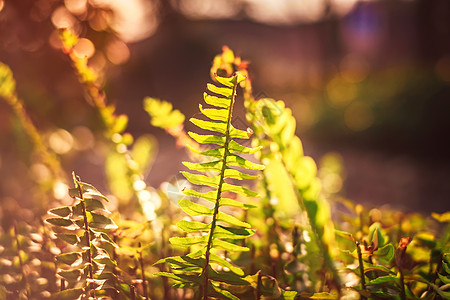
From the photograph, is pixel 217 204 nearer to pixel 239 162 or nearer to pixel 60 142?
pixel 239 162

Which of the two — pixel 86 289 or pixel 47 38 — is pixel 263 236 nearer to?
pixel 86 289

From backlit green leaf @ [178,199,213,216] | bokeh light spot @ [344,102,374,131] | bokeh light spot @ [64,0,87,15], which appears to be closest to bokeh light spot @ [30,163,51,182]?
bokeh light spot @ [64,0,87,15]

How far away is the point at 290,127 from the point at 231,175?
16cm

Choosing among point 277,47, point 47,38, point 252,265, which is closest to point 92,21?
point 47,38

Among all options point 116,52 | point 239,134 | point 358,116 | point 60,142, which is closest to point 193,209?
point 239,134

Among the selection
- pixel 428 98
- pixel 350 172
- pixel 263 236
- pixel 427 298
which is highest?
pixel 428 98

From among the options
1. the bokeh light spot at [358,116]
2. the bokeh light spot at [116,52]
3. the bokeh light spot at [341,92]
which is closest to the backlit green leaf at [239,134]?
the bokeh light spot at [116,52]

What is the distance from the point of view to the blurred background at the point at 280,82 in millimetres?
2404

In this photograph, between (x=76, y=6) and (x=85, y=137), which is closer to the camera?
(x=76, y=6)

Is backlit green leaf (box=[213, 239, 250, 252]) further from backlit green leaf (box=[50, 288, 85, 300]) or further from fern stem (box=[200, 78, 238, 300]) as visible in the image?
backlit green leaf (box=[50, 288, 85, 300])

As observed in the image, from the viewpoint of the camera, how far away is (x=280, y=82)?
59.1 ft

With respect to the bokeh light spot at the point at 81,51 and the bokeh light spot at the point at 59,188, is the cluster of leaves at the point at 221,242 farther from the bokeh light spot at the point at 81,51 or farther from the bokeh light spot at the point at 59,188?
the bokeh light spot at the point at 59,188

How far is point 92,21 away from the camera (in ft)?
8.50

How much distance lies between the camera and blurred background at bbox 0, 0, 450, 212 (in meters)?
2.40
